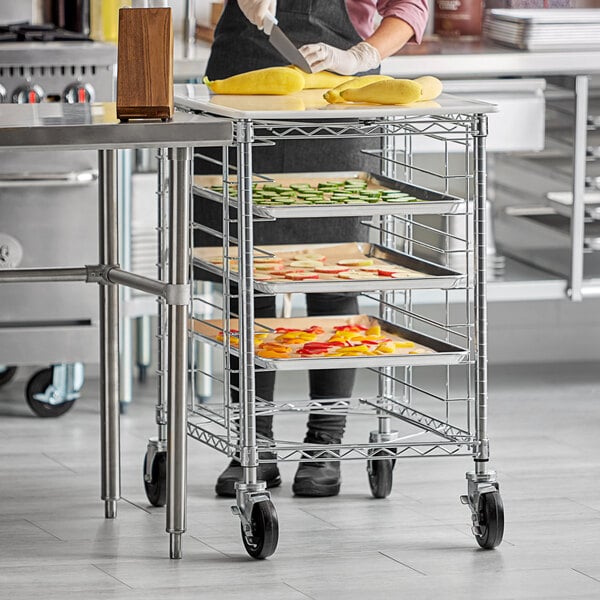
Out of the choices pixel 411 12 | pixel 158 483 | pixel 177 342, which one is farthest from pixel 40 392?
pixel 411 12

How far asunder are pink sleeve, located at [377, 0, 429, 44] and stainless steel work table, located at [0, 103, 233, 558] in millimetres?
649

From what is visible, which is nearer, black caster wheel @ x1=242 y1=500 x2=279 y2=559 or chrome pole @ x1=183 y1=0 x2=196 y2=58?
black caster wheel @ x1=242 y1=500 x2=279 y2=559

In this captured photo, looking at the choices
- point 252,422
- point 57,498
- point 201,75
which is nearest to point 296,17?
point 201,75

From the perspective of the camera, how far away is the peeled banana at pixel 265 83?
2.74 metres

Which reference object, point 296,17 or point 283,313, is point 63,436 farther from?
point 296,17

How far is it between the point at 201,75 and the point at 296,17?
2.13 ft

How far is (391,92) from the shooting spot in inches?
102

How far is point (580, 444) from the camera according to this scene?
3500mm

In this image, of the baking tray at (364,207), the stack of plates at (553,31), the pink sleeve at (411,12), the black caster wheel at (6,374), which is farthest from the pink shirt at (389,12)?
the black caster wheel at (6,374)

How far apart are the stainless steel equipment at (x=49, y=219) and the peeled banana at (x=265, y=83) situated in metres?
0.80

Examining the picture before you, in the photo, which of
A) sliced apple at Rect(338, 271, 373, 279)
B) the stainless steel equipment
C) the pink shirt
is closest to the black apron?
the pink shirt

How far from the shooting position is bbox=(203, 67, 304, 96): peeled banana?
2736 mm

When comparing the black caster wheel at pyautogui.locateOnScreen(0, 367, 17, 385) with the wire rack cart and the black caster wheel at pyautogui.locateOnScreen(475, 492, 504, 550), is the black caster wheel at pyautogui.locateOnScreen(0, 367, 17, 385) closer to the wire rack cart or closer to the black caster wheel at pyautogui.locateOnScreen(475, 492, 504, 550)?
the wire rack cart

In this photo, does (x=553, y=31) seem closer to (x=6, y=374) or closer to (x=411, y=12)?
(x=411, y=12)
